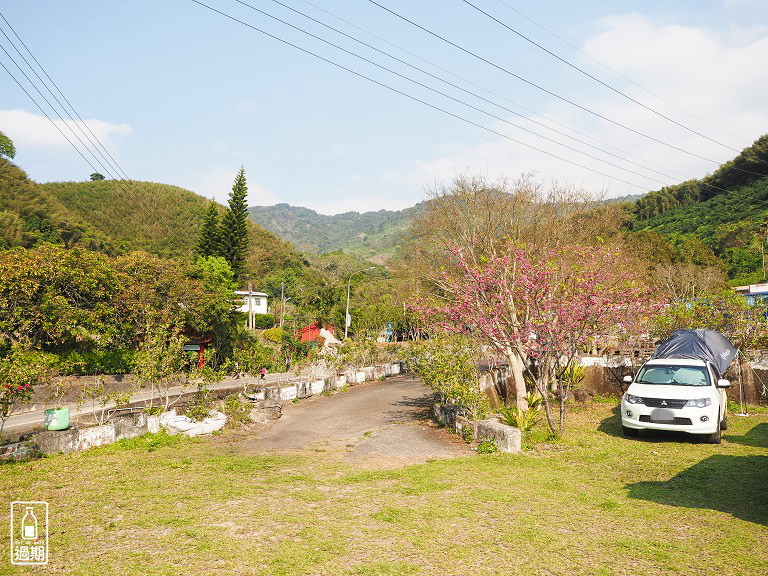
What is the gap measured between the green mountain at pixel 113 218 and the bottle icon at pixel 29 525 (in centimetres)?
5703

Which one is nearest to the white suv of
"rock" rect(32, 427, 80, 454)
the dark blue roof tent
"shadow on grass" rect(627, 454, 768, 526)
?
the dark blue roof tent

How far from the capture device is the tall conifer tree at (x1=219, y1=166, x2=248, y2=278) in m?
54.4

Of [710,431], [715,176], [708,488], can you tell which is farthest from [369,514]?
[715,176]

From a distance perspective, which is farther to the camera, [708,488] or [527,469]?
[527,469]

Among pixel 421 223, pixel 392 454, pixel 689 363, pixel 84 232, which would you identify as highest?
pixel 84 232

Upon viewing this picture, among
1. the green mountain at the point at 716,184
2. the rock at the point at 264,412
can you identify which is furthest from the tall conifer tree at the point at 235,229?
the green mountain at the point at 716,184

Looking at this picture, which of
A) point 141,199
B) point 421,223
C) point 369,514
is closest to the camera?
point 369,514

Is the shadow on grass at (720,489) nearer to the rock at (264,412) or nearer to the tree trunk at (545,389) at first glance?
the tree trunk at (545,389)

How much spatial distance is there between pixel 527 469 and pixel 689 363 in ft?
19.5

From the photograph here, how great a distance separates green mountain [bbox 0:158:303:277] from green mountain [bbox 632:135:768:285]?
216 feet

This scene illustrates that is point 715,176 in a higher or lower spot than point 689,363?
higher

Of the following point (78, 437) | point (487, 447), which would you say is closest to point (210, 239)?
point (78, 437)

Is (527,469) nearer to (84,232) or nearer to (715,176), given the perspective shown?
(84,232)

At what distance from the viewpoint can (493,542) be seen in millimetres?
5633
